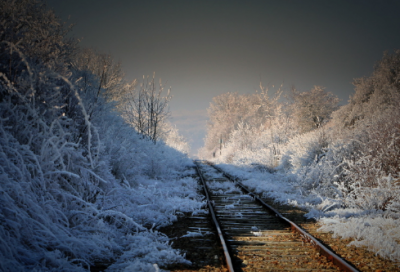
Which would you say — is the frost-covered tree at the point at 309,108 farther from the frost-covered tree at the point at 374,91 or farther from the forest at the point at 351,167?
the frost-covered tree at the point at 374,91

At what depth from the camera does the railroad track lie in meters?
3.15

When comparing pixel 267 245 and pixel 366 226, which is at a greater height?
pixel 366 226

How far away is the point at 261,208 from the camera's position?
257 inches

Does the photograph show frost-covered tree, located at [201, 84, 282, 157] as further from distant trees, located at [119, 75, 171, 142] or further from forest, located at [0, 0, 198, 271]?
forest, located at [0, 0, 198, 271]

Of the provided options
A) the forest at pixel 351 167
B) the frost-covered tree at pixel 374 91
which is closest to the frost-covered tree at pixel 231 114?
the forest at pixel 351 167

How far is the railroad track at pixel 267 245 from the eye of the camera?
315 centimetres

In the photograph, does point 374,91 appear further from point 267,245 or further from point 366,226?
point 267,245

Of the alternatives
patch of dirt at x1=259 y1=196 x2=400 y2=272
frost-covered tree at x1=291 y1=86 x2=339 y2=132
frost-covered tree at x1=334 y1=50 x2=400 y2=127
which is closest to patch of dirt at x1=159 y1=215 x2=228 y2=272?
patch of dirt at x1=259 y1=196 x2=400 y2=272

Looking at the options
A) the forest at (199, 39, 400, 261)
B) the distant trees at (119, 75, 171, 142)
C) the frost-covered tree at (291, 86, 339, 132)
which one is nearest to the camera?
the forest at (199, 39, 400, 261)

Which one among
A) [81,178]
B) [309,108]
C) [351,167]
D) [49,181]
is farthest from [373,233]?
[309,108]

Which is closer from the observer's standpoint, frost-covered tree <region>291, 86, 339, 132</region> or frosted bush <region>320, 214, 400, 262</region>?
frosted bush <region>320, 214, 400, 262</region>

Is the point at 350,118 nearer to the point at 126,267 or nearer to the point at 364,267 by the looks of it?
the point at 364,267

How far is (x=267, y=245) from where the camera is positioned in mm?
3912

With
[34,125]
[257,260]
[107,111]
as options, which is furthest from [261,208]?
[34,125]
